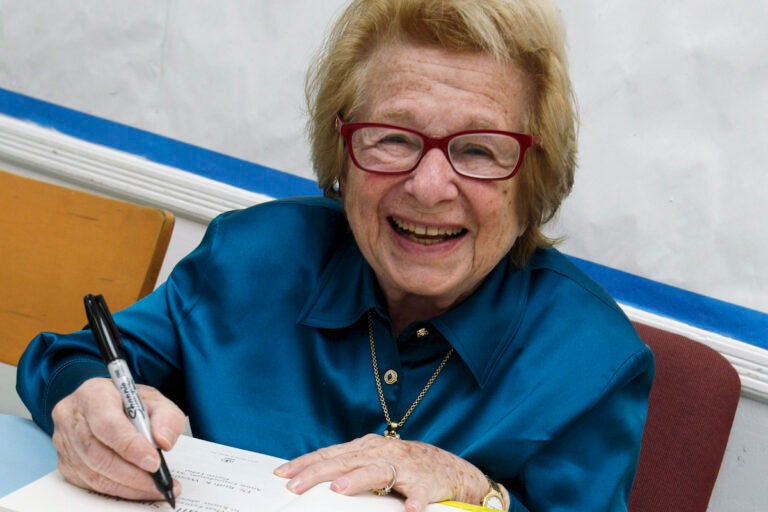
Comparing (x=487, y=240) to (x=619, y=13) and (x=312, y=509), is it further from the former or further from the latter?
(x=619, y=13)

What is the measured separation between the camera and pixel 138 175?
223 cm

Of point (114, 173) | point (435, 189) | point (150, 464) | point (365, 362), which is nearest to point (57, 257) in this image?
point (114, 173)

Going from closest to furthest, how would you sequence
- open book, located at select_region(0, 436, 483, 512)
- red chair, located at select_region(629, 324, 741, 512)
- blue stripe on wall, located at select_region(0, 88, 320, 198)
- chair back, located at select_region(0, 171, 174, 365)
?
open book, located at select_region(0, 436, 483, 512), red chair, located at select_region(629, 324, 741, 512), chair back, located at select_region(0, 171, 174, 365), blue stripe on wall, located at select_region(0, 88, 320, 198)

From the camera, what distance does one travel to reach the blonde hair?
3.88 ft

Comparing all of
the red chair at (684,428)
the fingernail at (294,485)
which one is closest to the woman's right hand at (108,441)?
the fingernail at (294,485)

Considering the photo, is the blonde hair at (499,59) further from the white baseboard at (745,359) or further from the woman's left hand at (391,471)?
the white baseboard at (745,359)

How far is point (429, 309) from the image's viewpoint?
52.7 inches

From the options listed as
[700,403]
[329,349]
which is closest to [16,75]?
[329,349]

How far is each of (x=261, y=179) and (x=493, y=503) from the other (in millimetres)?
1279

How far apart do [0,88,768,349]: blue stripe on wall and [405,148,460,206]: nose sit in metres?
0.76

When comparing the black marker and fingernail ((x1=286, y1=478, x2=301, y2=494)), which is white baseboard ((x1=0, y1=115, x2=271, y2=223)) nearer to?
the black marker

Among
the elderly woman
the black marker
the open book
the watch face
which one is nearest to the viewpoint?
the open book

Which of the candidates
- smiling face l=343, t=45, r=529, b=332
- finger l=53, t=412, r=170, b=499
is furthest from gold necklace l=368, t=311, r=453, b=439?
finger l=53, t=412, r=170, b=499

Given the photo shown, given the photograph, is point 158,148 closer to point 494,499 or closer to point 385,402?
point 385,402
